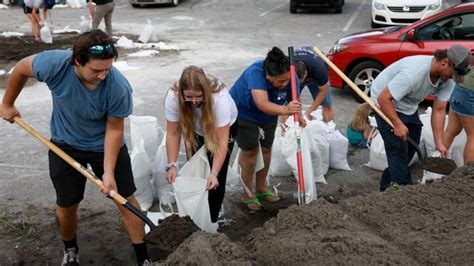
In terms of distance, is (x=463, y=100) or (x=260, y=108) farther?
(x=463, y=100)

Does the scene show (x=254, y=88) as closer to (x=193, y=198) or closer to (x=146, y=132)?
(x=193, y=198)

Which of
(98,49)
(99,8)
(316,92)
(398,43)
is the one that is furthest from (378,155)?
(99,8)

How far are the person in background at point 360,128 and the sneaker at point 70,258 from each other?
3.34 m

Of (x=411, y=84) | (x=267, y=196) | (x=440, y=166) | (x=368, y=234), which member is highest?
(x=411, y=84)

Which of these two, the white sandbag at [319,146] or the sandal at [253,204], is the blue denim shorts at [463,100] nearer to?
the white sandbag at [319,146]

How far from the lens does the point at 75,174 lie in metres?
3.54

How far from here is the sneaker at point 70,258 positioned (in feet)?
12.5

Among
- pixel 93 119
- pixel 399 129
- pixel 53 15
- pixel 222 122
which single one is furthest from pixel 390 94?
pixel 53 15

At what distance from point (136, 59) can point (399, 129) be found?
24.0 feet

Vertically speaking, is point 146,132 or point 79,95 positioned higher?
point 79,95

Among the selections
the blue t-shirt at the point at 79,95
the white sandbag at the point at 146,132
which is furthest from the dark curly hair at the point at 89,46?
the white sandbag at the point at 146,132

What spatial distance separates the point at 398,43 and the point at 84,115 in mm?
5487

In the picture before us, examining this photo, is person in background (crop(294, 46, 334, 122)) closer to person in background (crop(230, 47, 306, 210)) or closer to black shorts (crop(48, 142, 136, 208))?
person in background (crop(230, 47, 306, 210))

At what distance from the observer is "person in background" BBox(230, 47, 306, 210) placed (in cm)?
402
